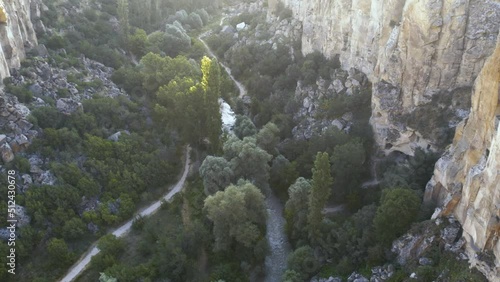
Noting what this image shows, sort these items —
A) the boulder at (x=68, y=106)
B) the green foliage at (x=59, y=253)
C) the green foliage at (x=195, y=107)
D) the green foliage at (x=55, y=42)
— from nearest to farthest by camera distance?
the green foliage at (x=59, y=253) → the boulder at (x=68, y=106) → the green foliage at (x=195, y=107) → the green foliage at (x=55, y=42)

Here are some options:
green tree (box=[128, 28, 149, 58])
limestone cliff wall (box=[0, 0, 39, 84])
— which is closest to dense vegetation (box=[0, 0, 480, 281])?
limestone cliff wall (box=[0, 0, 39, 84])

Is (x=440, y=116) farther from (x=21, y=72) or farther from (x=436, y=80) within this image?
(x=21, y=72)

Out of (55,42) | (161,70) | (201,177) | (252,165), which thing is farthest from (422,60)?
(55,42)

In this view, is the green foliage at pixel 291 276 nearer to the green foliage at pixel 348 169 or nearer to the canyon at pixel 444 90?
the green foliage at pixel 348 169

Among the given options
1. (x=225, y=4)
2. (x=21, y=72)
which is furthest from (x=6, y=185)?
(x=225, y=4)

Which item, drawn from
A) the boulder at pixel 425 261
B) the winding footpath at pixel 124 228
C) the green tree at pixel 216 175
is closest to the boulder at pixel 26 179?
the winding footpath at pixel 124 228

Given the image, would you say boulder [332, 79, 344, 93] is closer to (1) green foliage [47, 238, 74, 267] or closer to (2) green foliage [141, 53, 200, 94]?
(2) green foliage [141, 53, 200, 94]
